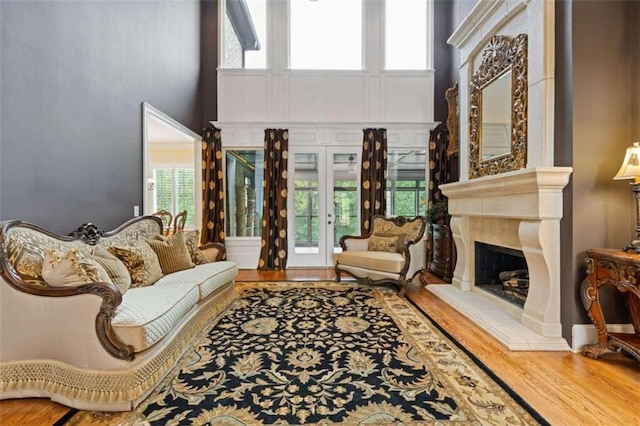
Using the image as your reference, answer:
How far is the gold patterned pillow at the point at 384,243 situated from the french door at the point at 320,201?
0.98 meters

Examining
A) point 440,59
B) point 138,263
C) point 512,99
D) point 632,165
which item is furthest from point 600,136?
point 440,59

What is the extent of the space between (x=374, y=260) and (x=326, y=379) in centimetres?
227

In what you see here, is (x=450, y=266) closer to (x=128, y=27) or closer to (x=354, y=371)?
(x=354, y=371)

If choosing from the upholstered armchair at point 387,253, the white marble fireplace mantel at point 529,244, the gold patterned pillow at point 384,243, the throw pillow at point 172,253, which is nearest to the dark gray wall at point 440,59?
the upholstered armchair at point 387,253

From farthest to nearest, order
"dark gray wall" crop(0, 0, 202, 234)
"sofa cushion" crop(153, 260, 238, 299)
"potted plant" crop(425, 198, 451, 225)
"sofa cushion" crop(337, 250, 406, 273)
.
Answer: "potted plant" crop(425, 198, 451, 225), "sofa cushion" crop(337, 250, 406, 273), "sofa cushion" crop(153, 260, 238, 299), "dark gray wall" crop(0, 0, 202, 234)

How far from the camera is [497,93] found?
3.28 m

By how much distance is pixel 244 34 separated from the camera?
231 inches

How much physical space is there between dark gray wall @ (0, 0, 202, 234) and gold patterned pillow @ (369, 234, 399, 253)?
3.10 meters

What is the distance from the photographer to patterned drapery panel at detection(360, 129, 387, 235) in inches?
215

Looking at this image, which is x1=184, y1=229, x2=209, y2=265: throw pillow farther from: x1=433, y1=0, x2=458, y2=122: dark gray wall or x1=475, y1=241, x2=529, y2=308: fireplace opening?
x1=433, y1=0, x2=458, y2=122: dark gray wall

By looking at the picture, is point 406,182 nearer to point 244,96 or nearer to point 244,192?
point 244,192

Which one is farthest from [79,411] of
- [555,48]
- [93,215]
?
[555,48]

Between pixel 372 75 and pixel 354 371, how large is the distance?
4939mm

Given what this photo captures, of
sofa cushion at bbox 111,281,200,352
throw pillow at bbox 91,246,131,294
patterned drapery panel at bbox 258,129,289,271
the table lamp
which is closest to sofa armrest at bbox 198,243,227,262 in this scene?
sofa cushion at bbox 111,281,200,352
